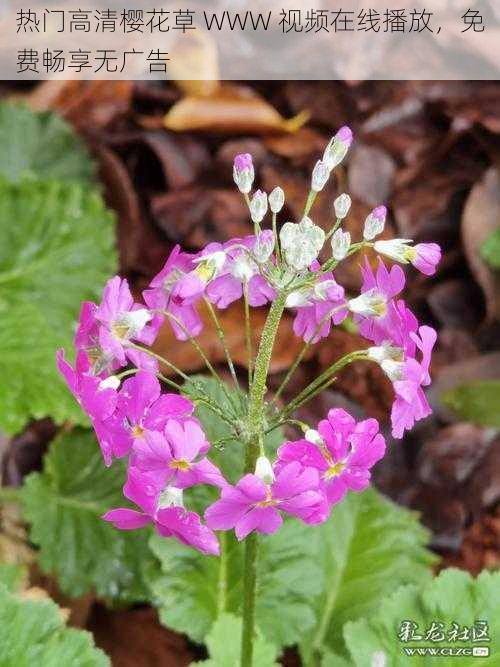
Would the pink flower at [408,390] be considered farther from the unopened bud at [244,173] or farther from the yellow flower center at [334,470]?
the unopened bud at [244,173]

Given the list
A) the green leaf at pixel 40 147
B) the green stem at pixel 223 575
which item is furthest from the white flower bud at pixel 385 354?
the green leaf at pixel 40 147

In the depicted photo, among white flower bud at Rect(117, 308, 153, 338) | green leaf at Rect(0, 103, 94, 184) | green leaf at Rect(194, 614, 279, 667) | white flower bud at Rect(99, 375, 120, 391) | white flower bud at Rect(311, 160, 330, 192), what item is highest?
green leaf at Rect(0, 103, 94, 184)

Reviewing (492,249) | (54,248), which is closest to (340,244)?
(54,248)

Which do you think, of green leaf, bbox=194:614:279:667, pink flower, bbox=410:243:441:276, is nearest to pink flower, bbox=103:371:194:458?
pink flower, bbox=410:243:441:276

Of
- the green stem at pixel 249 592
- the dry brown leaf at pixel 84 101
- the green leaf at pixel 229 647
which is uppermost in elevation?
the dry brown leaf at pixel 84 101

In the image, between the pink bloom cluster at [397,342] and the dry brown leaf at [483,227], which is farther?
the dry brown leaf at [483,227]

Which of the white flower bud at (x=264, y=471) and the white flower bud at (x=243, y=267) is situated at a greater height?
the white flower bud at (x=243, y=267)

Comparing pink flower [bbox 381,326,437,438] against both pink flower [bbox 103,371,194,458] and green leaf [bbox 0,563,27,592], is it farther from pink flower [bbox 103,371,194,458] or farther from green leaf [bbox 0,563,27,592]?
green leaf [bbox 0,563,27,592]

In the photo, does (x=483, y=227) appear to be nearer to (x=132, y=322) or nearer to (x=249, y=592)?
(x=249, y=592)
